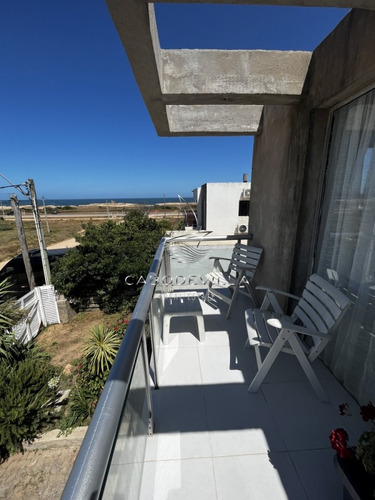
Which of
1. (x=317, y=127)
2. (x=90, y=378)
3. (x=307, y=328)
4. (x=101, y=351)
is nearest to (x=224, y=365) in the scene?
(x=307, y=328)

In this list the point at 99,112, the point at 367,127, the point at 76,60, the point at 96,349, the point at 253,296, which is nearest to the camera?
the point at 367,127

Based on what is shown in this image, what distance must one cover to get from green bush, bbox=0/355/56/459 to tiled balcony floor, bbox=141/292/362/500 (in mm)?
3341

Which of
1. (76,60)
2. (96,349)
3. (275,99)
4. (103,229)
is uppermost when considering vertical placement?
(76,60)

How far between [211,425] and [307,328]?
3.23 feet

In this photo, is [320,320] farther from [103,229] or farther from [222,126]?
[103,229]

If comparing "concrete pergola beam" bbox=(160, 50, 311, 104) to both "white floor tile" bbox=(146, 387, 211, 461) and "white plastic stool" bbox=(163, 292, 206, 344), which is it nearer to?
"white plastic stool" bbox=(163, 292, 206, 344)

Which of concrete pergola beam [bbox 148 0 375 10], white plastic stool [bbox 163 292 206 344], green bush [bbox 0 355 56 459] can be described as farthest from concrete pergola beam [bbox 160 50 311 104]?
green bush [bbox 0 355 56 459]

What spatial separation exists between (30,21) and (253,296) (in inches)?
271

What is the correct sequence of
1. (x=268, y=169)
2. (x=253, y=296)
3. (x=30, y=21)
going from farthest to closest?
(x=30, y=21), (x=253, y=296), (x=268, y=169)

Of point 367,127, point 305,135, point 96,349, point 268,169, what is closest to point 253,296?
point 268,169

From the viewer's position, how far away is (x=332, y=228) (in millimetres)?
1996

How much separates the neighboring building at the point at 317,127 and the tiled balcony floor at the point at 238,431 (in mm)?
442

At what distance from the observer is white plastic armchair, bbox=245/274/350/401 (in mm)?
1634

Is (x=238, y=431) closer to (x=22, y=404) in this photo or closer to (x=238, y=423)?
(x=238, y=423)
